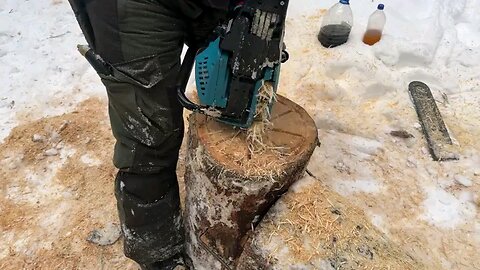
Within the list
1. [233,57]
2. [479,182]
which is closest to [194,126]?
[233,57]

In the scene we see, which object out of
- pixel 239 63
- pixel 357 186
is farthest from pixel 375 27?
pixel 239 63

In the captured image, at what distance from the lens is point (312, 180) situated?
2.21 metres

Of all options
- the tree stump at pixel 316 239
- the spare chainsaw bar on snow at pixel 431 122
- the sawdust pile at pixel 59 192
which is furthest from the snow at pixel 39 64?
Answer: the spare chainsaw bar on snow at pixel 431 122

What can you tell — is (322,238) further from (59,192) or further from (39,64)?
(39,64)

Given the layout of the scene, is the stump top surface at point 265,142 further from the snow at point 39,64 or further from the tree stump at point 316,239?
the snow at point 39,64

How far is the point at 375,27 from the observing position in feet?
13.2

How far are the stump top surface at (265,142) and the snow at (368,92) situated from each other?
2.81 ft

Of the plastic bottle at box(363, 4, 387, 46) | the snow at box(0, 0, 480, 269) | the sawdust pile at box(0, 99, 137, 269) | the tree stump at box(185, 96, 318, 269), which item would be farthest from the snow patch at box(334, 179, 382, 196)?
the plastic bottle at box(363, 4, 387, 46)

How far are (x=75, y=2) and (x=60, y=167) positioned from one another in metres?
1.42

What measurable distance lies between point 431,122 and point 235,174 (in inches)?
73.4

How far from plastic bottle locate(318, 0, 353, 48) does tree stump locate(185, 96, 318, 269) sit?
168 cm

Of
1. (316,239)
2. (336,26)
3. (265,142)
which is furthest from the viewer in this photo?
(336,26)

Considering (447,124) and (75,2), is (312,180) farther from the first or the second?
(447,124)

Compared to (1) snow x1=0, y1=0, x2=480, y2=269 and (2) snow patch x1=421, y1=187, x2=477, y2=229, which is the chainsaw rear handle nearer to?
(1) snow x1=0, y1=0, x2=480, y2=269
